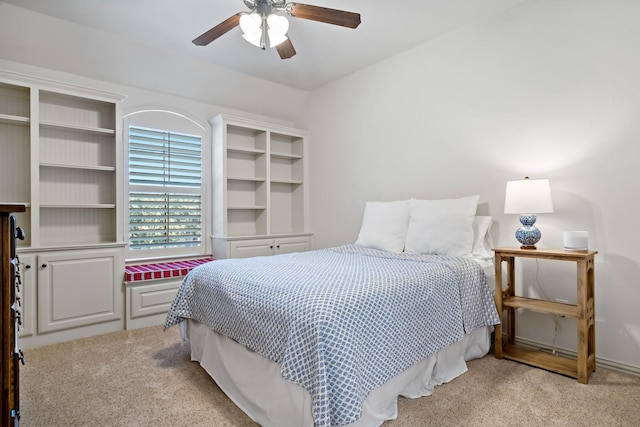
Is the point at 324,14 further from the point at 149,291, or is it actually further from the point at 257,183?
the point at 149,291

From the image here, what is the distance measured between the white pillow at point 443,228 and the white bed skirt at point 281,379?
0.62 m

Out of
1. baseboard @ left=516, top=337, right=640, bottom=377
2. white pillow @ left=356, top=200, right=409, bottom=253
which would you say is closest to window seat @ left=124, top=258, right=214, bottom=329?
white pillow @ left=356, top=200, right=409, bottom=253

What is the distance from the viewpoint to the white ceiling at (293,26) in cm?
259

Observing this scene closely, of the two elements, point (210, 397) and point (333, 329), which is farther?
point (210, 397)

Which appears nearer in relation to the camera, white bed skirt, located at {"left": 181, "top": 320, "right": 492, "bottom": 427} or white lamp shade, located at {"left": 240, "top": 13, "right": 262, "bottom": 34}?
white bed skirt, located at {"left": 181, "top": 320, "right": 492, "bottom": 427}

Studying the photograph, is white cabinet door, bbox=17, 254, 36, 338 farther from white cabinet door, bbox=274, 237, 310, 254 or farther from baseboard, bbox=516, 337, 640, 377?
baseboard, bbox=516, 337, 640, 377

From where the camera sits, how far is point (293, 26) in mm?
2873

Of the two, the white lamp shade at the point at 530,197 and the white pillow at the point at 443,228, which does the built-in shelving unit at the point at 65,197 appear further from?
the white lamp shade at the point at 530,197

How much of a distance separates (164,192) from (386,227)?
233 cm

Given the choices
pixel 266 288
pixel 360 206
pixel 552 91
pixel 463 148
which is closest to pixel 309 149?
pixel 360 206

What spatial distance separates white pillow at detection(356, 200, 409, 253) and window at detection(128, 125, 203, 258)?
75.5 inches

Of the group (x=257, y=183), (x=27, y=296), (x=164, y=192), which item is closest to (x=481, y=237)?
(x=257, y=183)

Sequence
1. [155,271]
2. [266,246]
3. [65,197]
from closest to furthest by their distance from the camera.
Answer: [65,197] < [155,271] < [266,246]

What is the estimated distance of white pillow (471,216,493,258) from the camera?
8.67 ft
